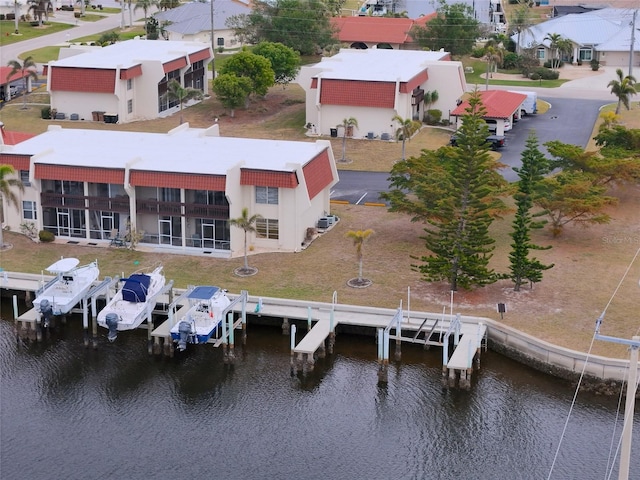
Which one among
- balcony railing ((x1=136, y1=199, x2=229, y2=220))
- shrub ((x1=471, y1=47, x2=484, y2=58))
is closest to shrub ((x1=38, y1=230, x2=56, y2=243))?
balcony railing ((x1=136, y1=199, x2=229, y2=220))

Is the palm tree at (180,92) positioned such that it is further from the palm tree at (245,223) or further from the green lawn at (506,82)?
the palm tree at (245,223)

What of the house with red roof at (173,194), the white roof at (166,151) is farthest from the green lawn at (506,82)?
the house with red roof at (173,194)

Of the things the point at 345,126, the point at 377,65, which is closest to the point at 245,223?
the point at 345,126

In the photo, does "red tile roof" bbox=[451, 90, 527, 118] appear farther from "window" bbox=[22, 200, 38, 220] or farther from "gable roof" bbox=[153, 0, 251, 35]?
"gable roof" bbox=[153, 0, 251, 35]

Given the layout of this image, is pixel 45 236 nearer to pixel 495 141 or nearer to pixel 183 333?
pixel 183 333

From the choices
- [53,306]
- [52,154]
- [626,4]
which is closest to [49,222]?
[52,154]

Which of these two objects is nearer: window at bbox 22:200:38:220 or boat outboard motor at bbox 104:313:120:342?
boat outboard motor at bbox 104:313:120:342
